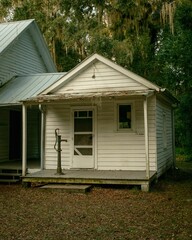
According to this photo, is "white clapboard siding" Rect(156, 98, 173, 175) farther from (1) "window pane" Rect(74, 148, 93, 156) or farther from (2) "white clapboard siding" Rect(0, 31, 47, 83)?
(2) "white clapboard siding" Rect(0, 31, 47, 83)

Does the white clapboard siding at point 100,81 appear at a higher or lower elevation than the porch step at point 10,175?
higher

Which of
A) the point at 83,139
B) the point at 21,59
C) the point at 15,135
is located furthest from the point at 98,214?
the point at 21,59

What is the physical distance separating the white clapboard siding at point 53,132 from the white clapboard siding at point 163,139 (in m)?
3.12

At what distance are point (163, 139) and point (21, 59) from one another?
7.57 m

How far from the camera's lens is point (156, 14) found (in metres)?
20.3

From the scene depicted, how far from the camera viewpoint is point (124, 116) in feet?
39.0

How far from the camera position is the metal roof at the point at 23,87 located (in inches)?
503

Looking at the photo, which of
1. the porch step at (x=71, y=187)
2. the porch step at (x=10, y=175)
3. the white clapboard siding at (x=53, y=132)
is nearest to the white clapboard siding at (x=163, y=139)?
the porch step at (x=71, y=187)

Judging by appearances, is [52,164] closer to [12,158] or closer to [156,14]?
[12,158]

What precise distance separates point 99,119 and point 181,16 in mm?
4352

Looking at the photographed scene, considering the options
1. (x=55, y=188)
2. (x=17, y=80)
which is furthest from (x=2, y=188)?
(x=17, y=80)

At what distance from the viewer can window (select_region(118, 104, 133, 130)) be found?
1180 centimetres

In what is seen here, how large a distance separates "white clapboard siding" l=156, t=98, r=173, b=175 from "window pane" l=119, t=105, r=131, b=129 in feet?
3.27

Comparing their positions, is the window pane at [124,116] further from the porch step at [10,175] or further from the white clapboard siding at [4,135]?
the white clapboard siding at [4,135]
